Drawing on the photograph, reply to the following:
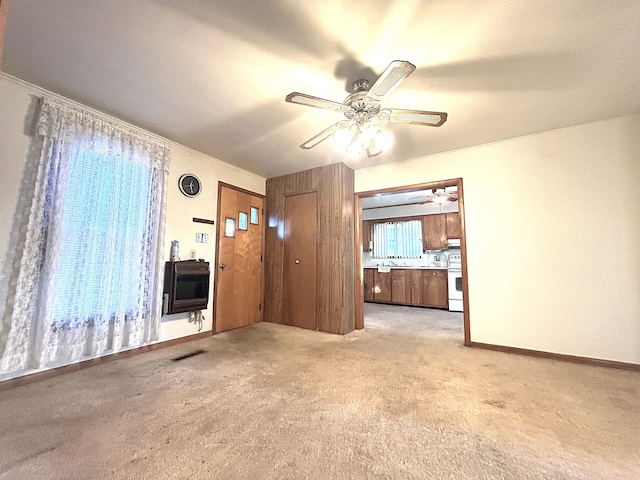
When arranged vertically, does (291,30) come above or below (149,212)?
above

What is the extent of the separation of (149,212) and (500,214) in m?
3.99

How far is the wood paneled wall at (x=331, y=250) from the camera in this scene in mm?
3651

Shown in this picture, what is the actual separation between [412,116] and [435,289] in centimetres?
444

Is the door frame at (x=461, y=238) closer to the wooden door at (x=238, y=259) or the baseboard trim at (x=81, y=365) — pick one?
the wooden door at (x=238, y=259)

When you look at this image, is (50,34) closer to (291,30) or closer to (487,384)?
→ (291,30)

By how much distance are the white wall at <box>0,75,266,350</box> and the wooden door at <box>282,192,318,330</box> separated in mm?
849

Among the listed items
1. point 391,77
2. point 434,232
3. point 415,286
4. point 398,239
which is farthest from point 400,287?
point 391,77

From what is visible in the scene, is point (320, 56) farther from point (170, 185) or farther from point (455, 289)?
point (455, 289)

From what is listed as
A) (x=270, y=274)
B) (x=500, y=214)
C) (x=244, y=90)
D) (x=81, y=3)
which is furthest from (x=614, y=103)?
(x=270, y=274)

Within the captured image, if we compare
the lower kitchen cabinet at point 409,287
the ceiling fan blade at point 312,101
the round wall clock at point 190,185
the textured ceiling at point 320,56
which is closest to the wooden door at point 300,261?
the round wall clock at point 190,185

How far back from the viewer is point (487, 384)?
2.09 meters

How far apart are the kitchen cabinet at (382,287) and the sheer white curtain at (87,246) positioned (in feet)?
15.3

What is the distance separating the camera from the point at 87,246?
240 cm

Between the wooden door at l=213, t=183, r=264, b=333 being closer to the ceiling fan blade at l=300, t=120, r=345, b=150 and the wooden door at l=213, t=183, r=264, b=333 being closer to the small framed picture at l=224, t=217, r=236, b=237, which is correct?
the small framed picture at l=224, t=217, r=236, b=237
